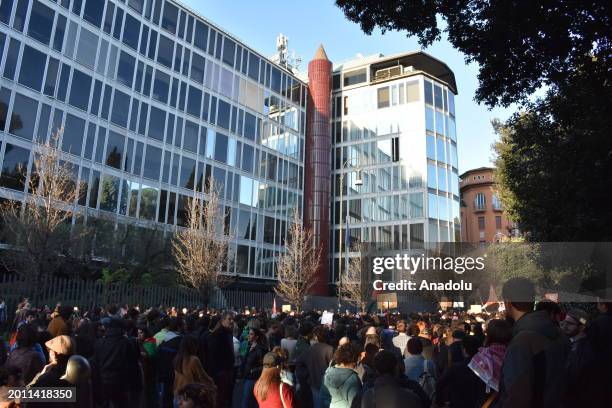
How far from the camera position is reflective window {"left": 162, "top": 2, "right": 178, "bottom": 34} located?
40.2 metres

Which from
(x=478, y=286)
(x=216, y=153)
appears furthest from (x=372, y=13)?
(x=216, y=153)

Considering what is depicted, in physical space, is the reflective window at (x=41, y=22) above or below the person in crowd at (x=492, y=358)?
above

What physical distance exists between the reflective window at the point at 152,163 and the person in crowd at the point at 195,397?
1421 inches

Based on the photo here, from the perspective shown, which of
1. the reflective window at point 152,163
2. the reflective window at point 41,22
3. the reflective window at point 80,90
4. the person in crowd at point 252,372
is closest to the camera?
the person in crowd at point 252,372

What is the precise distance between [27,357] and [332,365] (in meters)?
3.66

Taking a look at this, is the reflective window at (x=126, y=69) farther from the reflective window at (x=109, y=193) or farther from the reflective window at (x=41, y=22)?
the reflective window at (x=109, y=193)

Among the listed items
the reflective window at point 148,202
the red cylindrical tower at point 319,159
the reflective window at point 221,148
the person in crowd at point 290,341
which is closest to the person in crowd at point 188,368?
the person in crowd at point 290,341

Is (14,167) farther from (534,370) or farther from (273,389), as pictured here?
(534,370)

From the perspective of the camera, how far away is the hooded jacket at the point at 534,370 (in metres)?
3.37

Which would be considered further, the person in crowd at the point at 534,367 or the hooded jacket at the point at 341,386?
the hooded jacket at the point at 341,386

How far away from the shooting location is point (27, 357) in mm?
5445

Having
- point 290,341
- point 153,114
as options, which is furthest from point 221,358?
point 153,114

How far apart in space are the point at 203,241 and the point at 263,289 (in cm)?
1773

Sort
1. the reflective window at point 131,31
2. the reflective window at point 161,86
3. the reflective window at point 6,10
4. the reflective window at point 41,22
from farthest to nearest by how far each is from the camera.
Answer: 1. the reflective window at point 161,86
2. the reflective window at point 131,31
3. the reflective window at point 41,22
4. the reflective window at point 6,10
